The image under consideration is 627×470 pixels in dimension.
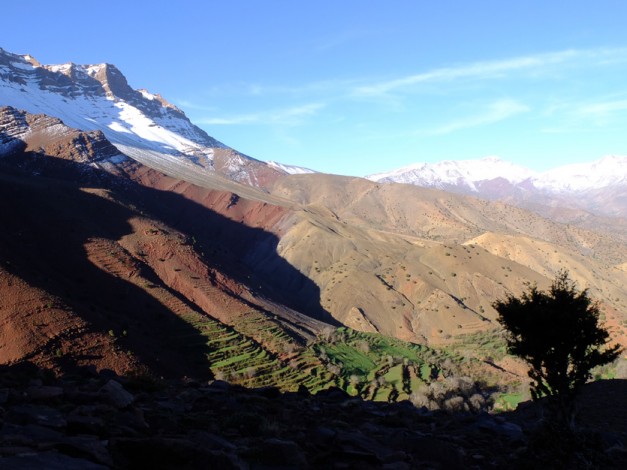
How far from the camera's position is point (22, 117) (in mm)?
97375

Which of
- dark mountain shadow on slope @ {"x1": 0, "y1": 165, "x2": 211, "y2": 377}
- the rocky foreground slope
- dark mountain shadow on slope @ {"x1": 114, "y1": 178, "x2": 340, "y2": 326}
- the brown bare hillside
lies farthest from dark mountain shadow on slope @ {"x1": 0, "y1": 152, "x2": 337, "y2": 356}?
the rocky foreground slope

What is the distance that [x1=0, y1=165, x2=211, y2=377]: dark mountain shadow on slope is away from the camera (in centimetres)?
3234

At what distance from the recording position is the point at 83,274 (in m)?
42.2

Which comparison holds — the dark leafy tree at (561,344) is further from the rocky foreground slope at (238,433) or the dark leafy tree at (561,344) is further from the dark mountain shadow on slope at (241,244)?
the dark mountain shadow on slope at (241,244)

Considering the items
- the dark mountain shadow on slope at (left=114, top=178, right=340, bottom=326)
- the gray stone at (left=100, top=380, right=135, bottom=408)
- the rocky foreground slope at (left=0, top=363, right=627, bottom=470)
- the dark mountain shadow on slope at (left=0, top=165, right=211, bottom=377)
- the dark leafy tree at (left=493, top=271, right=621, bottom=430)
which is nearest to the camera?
the rocky foreground slope at (left=0, top=363, right=627, bottom=470)

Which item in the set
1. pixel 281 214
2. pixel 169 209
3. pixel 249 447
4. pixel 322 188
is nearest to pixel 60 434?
pixel 249 447

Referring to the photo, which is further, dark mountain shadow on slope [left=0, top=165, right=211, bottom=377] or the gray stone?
dark mountain shadow on slope [left=0, top=165, right=211, bottom=377]

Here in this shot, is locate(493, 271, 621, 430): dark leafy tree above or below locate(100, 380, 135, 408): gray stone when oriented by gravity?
above

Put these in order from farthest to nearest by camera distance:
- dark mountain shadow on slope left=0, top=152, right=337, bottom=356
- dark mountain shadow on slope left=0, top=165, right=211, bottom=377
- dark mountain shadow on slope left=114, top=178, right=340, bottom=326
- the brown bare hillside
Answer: dark mountain shadow on slope left=114, top=178, right=340, bottom=326
the brown bare hillside
dark mountain shadow on slope left=0, top=152, right=337, bottom=356
dark mountain shadow on slope left=0, top=165, right=211, bottom=377

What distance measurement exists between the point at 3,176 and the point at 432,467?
6026 cm

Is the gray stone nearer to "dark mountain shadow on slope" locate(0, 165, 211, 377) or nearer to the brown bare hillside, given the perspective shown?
"dark mountain shadow on slope" locate(0, 165, 211, 377)

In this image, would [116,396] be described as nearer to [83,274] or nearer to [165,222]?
[83,274]

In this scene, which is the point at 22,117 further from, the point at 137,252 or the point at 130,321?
the point at 130,321

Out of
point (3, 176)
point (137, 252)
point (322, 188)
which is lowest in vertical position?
point (137, 252)
